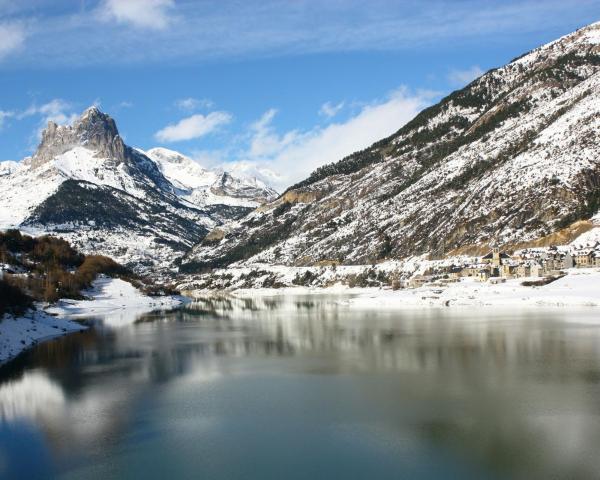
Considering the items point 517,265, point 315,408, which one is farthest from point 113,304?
point 315,408

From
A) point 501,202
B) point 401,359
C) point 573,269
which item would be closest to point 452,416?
point 401,359

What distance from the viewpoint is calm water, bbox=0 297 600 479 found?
1127 inches

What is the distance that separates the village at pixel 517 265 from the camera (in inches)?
5433

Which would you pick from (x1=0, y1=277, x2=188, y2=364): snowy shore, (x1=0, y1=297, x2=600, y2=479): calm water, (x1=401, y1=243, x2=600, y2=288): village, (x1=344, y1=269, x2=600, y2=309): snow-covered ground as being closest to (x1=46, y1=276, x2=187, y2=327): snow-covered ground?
(x1=0, y1=277, x2=188, y2=364): snowy shore

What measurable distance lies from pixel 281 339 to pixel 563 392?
141 feet

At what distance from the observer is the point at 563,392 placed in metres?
40.1

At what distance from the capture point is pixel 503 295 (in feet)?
406

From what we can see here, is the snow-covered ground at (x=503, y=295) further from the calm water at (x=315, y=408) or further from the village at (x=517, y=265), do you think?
the calm water at (x=315, y=408)

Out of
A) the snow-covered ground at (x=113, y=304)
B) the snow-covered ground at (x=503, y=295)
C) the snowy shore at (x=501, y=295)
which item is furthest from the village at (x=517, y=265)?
the snow-covered ground at (x=113, y=304)

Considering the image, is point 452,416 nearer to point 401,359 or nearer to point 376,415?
point 376,415

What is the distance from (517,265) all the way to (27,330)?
11449 centimetres

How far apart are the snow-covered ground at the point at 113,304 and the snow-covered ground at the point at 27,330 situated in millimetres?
10973

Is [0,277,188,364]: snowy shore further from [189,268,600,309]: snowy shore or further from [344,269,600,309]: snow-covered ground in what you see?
[344,269,600,309]: snow-covered ground

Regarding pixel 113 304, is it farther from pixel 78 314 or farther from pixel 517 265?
pixel 517 265
